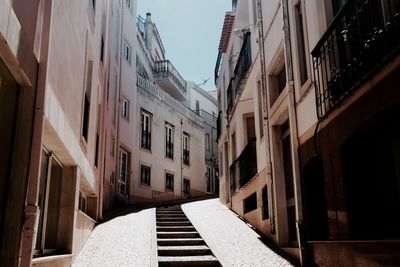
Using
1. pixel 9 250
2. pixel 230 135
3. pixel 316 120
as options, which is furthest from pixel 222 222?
pixel 9 250

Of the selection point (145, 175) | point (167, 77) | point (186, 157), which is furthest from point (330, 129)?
point (167, 77)

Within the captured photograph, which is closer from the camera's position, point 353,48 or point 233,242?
point 353,48

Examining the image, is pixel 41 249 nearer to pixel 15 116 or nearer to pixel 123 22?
pixel 15 116

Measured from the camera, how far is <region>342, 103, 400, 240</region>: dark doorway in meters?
4.88

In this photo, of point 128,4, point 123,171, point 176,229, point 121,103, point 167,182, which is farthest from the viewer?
point 167,182

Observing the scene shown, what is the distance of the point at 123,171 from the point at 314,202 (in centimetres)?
1441

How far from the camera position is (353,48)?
548cm

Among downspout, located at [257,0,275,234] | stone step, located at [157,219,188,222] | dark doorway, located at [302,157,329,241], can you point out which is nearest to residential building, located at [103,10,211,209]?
stone step, located at [157,219,188,222]

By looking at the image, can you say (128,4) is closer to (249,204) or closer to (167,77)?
(167,77)

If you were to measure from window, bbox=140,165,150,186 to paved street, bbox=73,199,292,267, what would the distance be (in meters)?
9.46

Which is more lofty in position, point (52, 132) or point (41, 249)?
point (52, 132)

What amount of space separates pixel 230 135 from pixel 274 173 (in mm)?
7389

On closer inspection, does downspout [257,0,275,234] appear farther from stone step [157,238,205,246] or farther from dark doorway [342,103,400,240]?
dark doorway [342,103,400,240]

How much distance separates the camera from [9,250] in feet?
14.3
